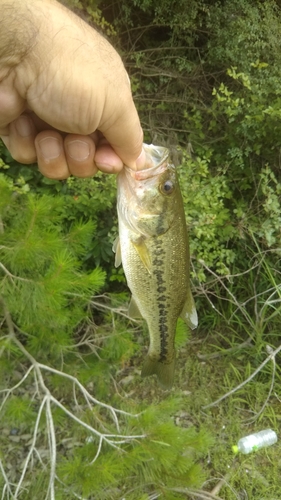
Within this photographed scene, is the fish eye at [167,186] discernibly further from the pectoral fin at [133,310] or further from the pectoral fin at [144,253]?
the pectoral fin at [133,310]

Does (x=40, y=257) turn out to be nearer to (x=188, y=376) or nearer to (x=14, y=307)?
(x=14, y=307)

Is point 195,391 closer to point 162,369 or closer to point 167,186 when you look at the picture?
point 162,369

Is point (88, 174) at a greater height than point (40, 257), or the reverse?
point (88, 174)

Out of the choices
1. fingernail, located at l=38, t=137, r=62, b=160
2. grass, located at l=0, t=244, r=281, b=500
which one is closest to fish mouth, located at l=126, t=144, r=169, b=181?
fingernail, located at l=38, t=137, r=62, b=160

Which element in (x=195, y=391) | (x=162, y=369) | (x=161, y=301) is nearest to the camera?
(x=161, y=301)

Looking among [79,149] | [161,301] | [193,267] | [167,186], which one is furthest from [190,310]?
[193,267]

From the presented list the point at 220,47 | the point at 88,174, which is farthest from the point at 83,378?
the point at 220,47

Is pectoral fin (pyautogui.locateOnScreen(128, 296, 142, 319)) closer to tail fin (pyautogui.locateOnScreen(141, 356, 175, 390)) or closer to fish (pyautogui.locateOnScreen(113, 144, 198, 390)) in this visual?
fish (pyautogui.locateOnScreen(113, 144, 198, 390))
